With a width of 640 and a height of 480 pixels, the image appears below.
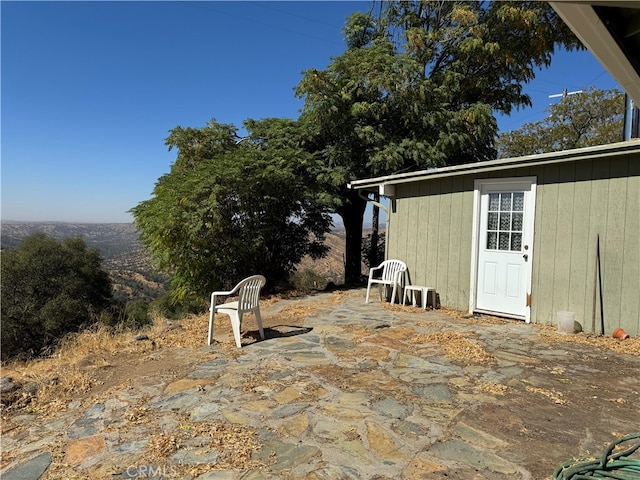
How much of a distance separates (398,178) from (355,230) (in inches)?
209

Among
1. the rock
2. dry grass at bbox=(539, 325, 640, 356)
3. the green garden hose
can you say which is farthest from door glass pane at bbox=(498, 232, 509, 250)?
the rock

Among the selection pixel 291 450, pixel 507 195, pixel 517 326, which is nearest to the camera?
pixel 291 450

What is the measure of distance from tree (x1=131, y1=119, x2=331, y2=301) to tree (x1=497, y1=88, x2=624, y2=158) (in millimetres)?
11460

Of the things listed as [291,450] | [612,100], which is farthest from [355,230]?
[612,100]

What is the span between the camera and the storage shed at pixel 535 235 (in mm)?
4762

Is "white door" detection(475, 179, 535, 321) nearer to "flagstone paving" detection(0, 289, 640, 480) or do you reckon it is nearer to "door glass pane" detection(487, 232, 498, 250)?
"door glass pane" detection(487, 232, 498, 250)

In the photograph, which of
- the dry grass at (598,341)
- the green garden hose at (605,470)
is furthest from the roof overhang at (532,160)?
the green garden hose at (605,470)

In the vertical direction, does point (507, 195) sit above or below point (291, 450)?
above

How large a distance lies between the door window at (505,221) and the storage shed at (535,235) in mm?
15

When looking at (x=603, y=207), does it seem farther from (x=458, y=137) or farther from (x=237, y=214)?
(x=237, y=214)

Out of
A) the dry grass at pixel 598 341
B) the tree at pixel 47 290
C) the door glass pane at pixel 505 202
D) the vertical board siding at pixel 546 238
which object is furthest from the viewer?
the tree at pixel 47 290

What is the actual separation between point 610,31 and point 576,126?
18.9 metres

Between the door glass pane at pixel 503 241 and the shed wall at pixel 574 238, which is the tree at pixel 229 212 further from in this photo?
the door glass pane at pixel 503 241

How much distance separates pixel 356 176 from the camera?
991cm
